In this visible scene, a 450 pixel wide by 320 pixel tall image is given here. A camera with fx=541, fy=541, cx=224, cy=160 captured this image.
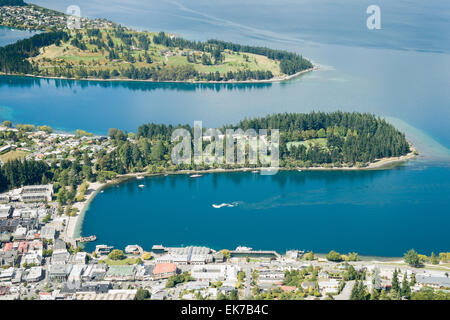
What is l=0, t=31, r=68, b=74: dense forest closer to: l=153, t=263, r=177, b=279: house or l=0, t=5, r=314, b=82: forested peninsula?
l=0, t=5, r=314, b=82: forested peninsula

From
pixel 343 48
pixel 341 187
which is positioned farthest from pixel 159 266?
pixel 343 48

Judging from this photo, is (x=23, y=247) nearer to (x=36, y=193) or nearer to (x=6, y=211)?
(x=6, y=211)

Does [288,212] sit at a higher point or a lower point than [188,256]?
higher

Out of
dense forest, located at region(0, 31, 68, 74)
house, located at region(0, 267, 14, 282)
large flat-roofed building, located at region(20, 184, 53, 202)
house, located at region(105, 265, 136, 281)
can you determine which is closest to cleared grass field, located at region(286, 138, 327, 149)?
large flat-roofed building, located at region(20, 184, 53, 202)

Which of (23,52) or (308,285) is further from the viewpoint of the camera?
(23,52)

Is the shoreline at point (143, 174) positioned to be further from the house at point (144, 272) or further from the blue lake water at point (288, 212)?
the house at point (144, 272)

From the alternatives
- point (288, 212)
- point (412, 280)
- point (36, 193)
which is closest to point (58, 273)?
point (36, 193)
